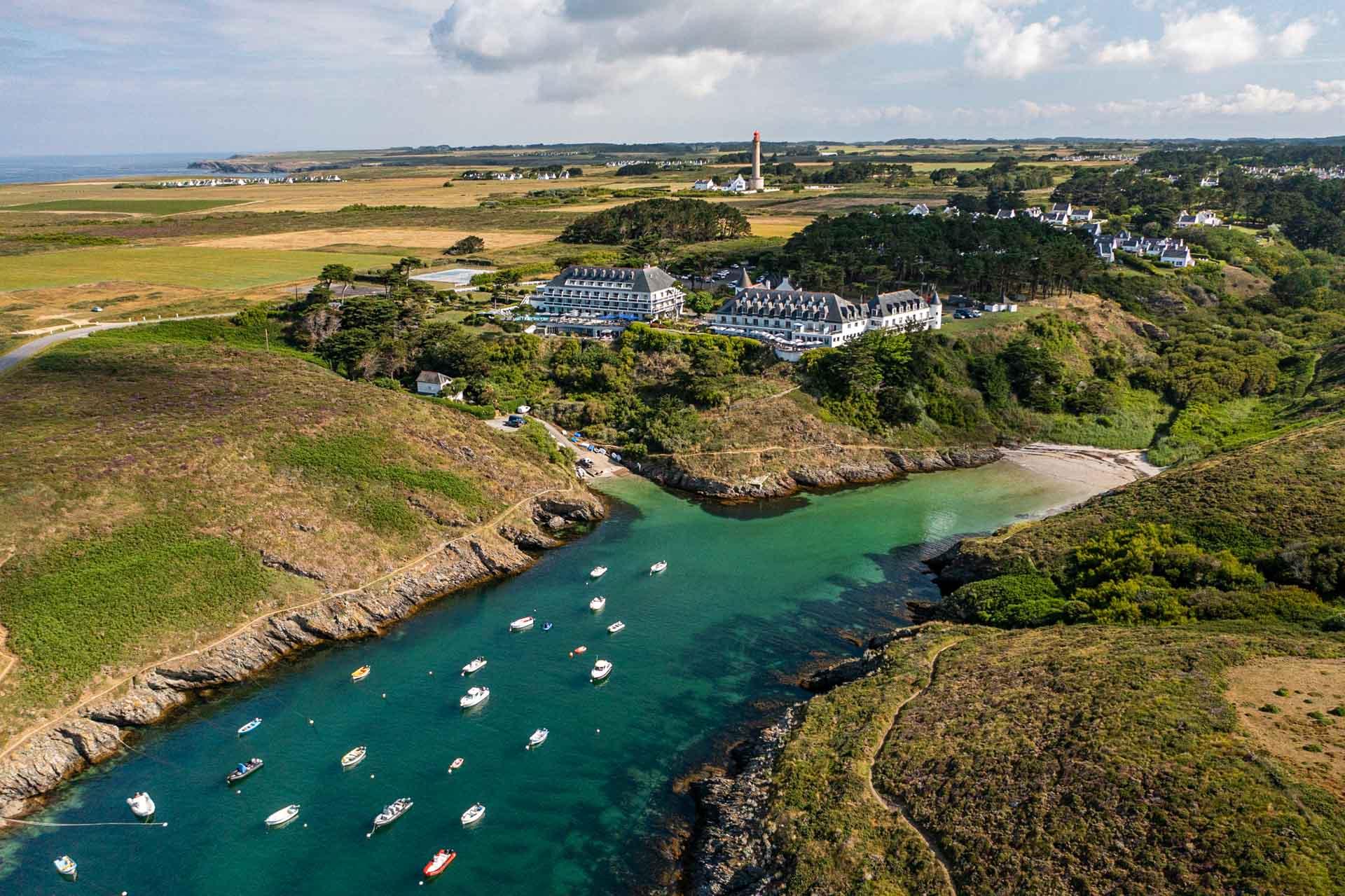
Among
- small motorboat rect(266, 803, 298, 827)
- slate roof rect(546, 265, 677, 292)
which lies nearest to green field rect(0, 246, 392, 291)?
Result: slate roof rect(546, 265, 677, 292)

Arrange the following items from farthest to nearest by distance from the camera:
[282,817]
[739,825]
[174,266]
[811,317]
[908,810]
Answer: [174,266]
[811,317]
[282,817]
[739,825]
[908,810]

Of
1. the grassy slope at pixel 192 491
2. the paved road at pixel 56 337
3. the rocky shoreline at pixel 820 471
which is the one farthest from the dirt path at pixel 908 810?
the paved road at pixel 56 337

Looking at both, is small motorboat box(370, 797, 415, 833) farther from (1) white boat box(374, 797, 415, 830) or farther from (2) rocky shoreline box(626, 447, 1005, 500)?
(2) rocky shoreline box(626, 447, 1005, 500)

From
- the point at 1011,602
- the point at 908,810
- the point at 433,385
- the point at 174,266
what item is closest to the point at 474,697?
the point at 908,810

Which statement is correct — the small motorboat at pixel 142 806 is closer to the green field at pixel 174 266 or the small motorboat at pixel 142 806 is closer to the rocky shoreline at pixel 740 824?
the rocky shoreline at pixel 740 824

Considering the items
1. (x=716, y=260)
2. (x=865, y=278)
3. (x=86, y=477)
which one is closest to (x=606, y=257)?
(x=716, y=260)

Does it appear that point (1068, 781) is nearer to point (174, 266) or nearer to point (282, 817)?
point (282, 817)
